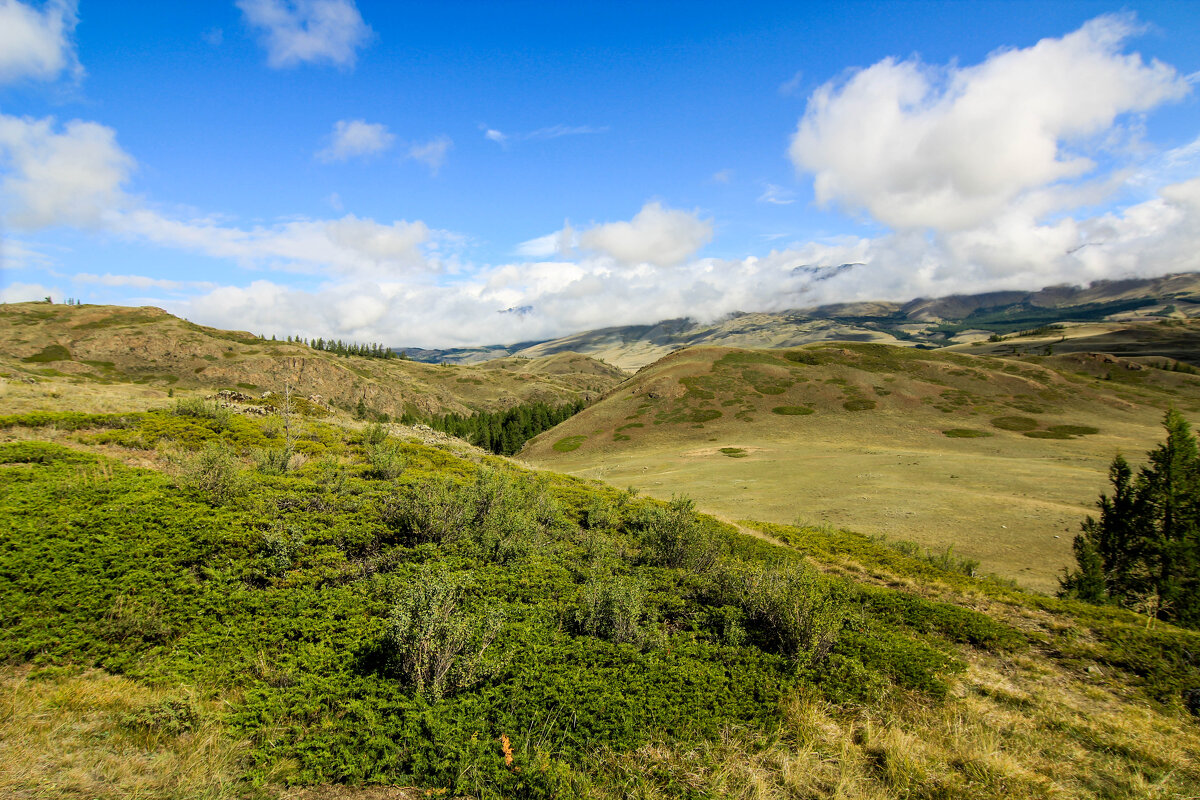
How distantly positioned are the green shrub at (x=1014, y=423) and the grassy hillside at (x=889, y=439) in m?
0.24

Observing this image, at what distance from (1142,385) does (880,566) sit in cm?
10695

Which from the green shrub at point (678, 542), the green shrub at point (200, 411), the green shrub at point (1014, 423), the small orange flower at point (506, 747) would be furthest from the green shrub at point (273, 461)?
the green shrub at point (1014, 423)

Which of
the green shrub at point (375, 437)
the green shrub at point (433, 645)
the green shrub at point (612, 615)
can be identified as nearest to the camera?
the green shrub at point (433, 645)

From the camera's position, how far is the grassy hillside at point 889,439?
84.6 ft

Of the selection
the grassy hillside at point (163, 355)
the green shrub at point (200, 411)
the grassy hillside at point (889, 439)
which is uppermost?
the grassy hillside at point (163, 355)

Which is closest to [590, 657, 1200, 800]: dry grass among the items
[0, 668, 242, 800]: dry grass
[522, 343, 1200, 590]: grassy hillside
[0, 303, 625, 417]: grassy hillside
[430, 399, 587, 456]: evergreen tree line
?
[0, 668, 242, 800]: dry grass

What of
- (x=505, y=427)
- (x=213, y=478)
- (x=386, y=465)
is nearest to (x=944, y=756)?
(x=213, y=478)

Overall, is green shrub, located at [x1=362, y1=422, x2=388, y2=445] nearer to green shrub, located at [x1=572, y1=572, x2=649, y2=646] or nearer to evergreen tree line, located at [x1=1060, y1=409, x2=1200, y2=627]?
green shrub, located at [x1=572, y1=572, x2=649, y2=646]

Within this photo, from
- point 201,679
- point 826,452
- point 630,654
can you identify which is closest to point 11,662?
point 201,679

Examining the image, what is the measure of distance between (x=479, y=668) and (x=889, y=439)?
5859 cm

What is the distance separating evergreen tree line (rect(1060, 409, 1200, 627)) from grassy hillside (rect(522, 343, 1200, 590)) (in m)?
2.20

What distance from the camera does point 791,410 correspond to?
6506 centimetres

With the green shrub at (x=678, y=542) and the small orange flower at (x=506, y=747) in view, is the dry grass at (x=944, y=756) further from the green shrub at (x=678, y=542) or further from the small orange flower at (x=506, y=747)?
the green shrub at (x=678, y=542)

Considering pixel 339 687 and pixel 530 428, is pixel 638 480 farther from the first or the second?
pixel 530 428
